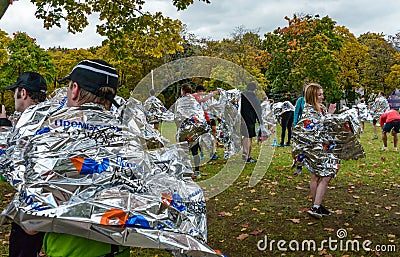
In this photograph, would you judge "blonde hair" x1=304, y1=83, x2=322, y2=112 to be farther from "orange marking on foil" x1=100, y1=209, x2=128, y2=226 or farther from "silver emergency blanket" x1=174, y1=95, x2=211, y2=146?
"orange marking on foil" x1=100, y1=209, x2=128, y2=226

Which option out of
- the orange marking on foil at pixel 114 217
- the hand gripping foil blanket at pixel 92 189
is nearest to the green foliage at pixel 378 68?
the hand gripping foil blanket at pixel 92 189

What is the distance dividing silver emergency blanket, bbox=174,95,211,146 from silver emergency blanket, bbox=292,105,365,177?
347 centimetres

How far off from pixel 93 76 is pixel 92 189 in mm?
607

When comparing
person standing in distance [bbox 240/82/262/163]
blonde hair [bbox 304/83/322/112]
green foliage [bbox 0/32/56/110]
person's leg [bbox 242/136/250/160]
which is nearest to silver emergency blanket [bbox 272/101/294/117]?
person standing in distance [bbox 240/82/262/163]

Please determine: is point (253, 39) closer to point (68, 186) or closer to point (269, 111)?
point (269, 111)

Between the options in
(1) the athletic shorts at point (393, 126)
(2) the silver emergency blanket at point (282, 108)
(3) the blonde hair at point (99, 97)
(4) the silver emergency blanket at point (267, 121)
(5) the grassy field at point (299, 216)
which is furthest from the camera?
(2) the silver emergency blanket at point (282, 108)

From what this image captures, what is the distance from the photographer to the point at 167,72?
6668mm

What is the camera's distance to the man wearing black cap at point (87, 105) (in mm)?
1896

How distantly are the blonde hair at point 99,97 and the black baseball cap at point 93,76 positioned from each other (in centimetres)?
2

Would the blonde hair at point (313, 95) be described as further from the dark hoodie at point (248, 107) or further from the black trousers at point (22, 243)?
the dark hoodie at point (248, 107)

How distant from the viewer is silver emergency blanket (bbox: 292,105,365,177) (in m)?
5.56

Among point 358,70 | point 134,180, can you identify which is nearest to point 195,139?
point 134,180

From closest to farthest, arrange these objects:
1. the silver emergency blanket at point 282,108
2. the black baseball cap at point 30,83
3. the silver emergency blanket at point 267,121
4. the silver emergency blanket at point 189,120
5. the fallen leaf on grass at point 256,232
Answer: the black baseball cap at point 30,83
the fallen leaf on grass at point 256,232
the silver emergency blanket at point 189,120
the silver emergency blanket at point 267,121
the silver emergency blanket at point 282,108

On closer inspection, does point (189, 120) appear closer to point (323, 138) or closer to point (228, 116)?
point (228, 116)
